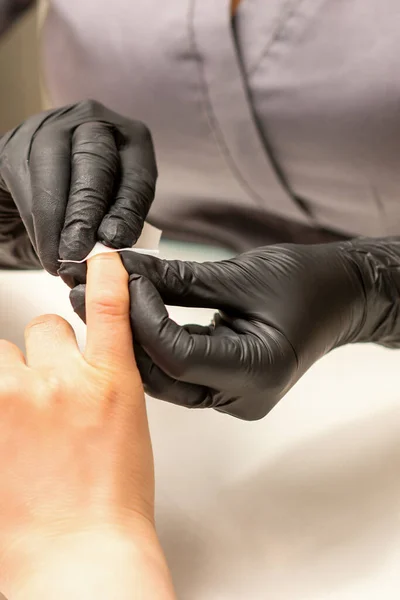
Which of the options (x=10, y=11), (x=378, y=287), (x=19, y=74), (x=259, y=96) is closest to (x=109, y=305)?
(x=378, y=287)

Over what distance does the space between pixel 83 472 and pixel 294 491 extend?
210mm

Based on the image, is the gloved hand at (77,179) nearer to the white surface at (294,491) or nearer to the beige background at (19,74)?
the white surface at (294,491)

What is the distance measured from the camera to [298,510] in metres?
0.51

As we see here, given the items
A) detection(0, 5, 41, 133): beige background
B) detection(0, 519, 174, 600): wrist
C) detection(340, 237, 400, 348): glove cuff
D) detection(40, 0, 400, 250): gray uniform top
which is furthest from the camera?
detection(0, 5, 41, 133): beige background

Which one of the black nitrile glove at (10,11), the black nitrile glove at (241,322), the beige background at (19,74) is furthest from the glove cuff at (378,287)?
the beige background at (19,74)

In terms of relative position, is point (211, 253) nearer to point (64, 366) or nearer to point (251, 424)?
→ point (251, 424)

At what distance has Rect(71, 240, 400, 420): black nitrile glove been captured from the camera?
1.43 ft

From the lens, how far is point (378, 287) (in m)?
0.58

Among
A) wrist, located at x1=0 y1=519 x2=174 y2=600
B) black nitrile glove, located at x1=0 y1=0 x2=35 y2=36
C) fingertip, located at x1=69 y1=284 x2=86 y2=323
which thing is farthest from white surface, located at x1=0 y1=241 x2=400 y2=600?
black nitrile glove, located at x1=0 y1=0 x2=35 y2=36

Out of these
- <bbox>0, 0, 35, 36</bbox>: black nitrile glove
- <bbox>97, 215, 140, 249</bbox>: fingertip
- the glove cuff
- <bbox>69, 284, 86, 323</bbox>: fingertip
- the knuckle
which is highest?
<bbox>0, 0, 35, 36</bbox>: black nitrile glove

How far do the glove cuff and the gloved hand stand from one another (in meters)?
0.21

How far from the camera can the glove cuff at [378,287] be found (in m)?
0.57

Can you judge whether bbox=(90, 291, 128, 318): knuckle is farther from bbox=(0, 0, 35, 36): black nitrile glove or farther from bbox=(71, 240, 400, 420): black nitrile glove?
bbox=(0, 0, 35, 36): black nitrile glove

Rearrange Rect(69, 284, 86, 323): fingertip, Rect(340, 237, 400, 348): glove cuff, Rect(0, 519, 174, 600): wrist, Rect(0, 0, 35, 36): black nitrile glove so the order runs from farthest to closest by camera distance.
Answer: Rect(0, 0, 35, 36): black nitrile glove → Rect(340, 237, 400, 348): glove cuff → Rect(69, 284, 86, 323): fingertip → Rect(0, 519, 174, 600): wrist
